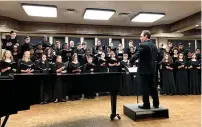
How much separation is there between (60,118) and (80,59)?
2861 mm

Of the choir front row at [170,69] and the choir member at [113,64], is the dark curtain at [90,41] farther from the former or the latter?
the choir member at [113,64]

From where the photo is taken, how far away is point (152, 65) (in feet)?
11.8

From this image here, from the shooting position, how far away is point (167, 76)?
21.3ft

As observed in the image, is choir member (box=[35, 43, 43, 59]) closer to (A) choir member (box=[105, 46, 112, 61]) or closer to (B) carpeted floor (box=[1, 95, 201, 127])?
(B) carpeted floor (box=[1, 95, 201, 127])

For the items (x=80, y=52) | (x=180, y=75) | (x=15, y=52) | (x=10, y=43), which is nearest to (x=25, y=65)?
Answer: (x=15, y=52)

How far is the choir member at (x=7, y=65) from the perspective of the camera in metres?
4.87

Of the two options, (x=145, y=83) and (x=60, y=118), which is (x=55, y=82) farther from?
(x=145, y=83)

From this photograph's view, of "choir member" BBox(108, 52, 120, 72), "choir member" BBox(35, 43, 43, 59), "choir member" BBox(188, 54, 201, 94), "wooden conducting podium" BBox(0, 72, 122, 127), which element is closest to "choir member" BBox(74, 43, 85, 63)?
"choir member" BBox(108, 52, 120, 72)

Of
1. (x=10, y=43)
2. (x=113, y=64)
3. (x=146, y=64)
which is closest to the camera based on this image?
(x=146, y=64)

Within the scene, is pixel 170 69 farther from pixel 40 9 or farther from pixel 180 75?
pixel 40 9

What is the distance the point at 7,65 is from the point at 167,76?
494 cm

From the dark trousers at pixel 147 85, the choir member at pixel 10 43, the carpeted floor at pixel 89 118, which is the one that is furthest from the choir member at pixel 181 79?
the choir member at pixel 10 43

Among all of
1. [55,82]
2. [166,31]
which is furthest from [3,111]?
[166,31]

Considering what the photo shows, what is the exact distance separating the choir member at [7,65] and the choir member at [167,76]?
469 cm
